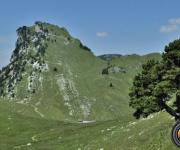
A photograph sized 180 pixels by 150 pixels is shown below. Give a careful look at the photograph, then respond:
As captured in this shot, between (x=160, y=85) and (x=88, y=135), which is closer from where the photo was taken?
(x=160, y=85)

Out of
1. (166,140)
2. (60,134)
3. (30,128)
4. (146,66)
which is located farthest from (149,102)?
(30,128)

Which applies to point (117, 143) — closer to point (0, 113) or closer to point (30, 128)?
point (30, 128)

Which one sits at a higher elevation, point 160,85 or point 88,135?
point 160,85

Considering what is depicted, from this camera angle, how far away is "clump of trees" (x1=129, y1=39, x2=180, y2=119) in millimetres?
54406

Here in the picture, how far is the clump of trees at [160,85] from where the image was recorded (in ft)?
178

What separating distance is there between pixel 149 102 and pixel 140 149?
14.2 metres

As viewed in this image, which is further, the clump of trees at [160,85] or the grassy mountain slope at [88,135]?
the clump of trees at [160,85]

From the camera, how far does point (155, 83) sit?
5981 cm

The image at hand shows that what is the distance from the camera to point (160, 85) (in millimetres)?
54594

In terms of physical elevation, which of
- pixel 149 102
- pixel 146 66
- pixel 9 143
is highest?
pixel 146 66

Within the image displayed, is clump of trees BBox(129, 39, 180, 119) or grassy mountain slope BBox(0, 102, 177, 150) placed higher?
clump of trees BBox(129, 39, 180, 119)

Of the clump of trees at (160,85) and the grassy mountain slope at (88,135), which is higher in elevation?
the clump of trees at (160,85)

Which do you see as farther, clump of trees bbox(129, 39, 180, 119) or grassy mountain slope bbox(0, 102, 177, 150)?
clump of trees bbox(129, 39, 180, 119)

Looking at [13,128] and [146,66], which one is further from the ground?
[146,66]
